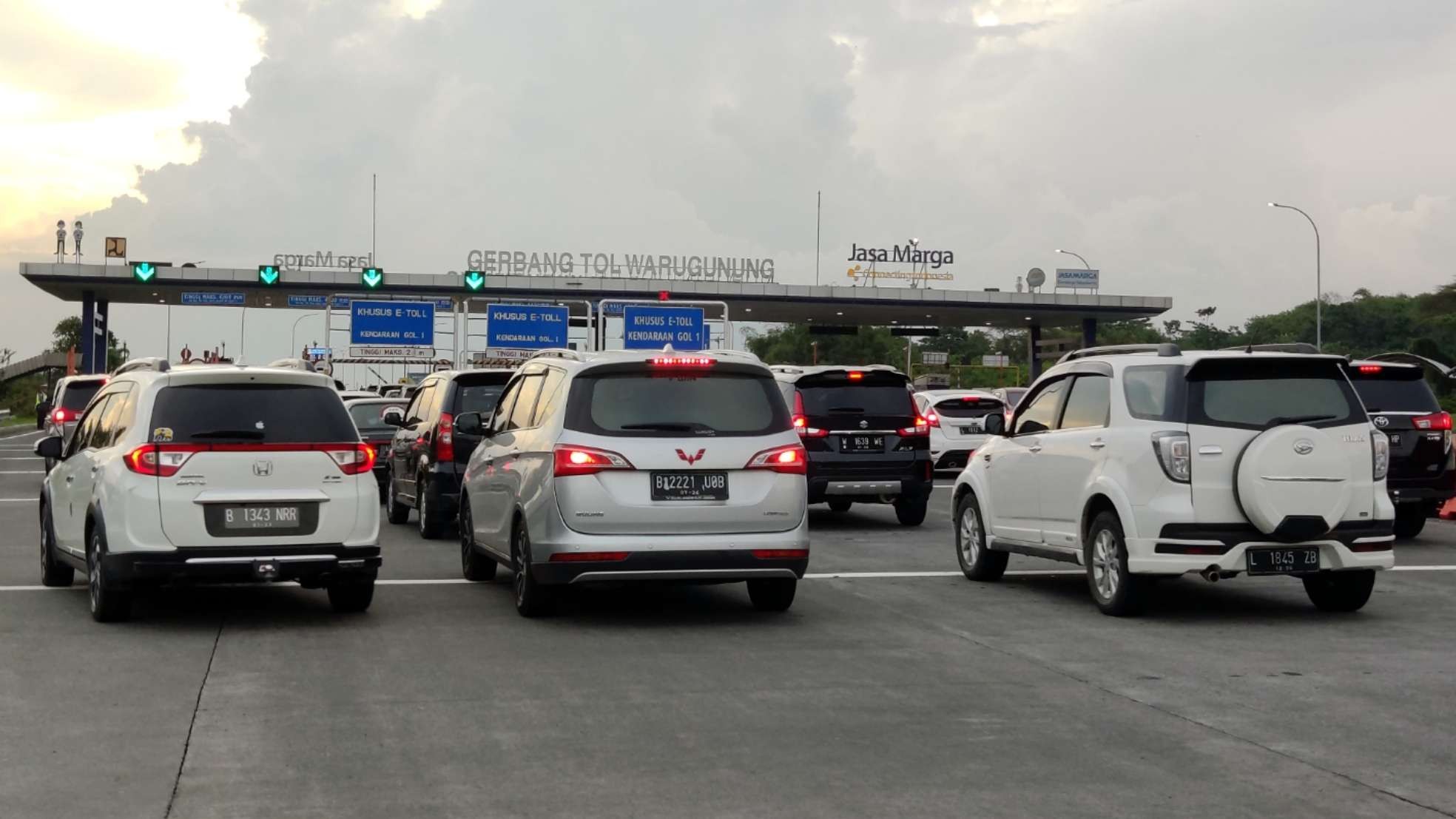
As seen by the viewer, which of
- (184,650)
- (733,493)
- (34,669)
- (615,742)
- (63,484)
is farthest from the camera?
(63,484)

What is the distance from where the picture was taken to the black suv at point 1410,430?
17.3 metres

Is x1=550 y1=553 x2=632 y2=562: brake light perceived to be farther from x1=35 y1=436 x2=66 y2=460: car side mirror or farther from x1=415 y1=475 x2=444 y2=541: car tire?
x1=415 y1=475 x2=444 y2=541: car tire

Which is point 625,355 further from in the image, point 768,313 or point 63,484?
point 768,313

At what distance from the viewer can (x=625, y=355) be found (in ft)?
37.3

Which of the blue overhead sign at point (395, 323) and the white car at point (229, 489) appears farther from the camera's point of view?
the blue overhead sign at point (395, 323)

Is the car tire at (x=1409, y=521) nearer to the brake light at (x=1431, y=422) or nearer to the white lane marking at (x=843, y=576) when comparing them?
the brake light at (x=1431, y=422)

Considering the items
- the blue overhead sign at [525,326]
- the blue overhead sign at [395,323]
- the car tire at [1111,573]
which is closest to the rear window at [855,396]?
the car tire at [1111,573]

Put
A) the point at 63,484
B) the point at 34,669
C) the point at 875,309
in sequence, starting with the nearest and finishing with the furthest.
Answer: the point at 34,669 < the point at 63,484 < the point at 875,309

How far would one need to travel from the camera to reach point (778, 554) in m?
11.1

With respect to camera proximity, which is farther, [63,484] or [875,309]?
[875,309]

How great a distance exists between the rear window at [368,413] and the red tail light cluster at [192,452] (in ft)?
46.0

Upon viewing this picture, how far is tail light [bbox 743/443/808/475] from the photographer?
1109 cm

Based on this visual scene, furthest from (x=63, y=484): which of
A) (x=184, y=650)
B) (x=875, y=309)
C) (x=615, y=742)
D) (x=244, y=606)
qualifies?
(x=875, y=309)

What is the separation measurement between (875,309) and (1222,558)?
188ft
